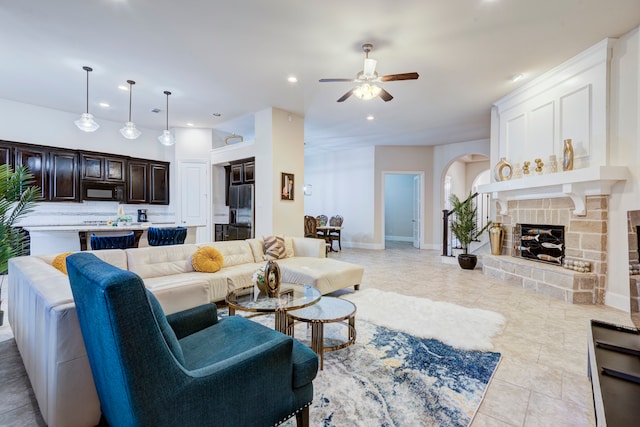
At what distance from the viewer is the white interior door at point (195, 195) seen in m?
6.82

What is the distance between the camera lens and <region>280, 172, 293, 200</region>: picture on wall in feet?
18.7

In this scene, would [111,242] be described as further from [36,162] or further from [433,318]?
[433,318]

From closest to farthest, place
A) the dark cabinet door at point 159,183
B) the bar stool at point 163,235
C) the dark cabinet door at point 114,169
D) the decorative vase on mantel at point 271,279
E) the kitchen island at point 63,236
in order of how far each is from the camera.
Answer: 1. the decorative vase on mantel at point 271,279
2. the kitchen island at point 63,236
3. the bar stool at point 163,235
4. the dark cabinet door at point 114,169
5. the dark cabinet door at point 159,183

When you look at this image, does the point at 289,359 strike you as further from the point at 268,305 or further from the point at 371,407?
the point at 268,305

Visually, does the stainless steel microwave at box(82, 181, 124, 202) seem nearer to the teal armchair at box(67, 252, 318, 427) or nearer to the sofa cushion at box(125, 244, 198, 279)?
the sofa cushion at box(125, 244, 198, 279)

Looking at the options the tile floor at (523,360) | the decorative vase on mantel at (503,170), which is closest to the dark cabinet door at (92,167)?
the tile floor at (523,360)

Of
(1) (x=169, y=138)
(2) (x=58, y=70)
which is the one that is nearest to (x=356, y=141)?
(1) (x=169, y=138)

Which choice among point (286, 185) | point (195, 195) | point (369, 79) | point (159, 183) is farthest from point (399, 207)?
point (369, 79)

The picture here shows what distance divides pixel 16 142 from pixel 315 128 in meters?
5.67

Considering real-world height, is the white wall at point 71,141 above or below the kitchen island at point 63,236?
above

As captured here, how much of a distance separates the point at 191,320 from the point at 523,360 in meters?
2.48

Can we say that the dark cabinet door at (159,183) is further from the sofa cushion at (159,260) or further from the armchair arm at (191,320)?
the armchair arm at (191,320)

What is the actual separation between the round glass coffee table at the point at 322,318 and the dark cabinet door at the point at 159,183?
5689 millimetres

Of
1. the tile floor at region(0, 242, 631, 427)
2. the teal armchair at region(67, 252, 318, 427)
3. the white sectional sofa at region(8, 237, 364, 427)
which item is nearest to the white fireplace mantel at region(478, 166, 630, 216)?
the tile floor at region(0, 242, 631, 427)
